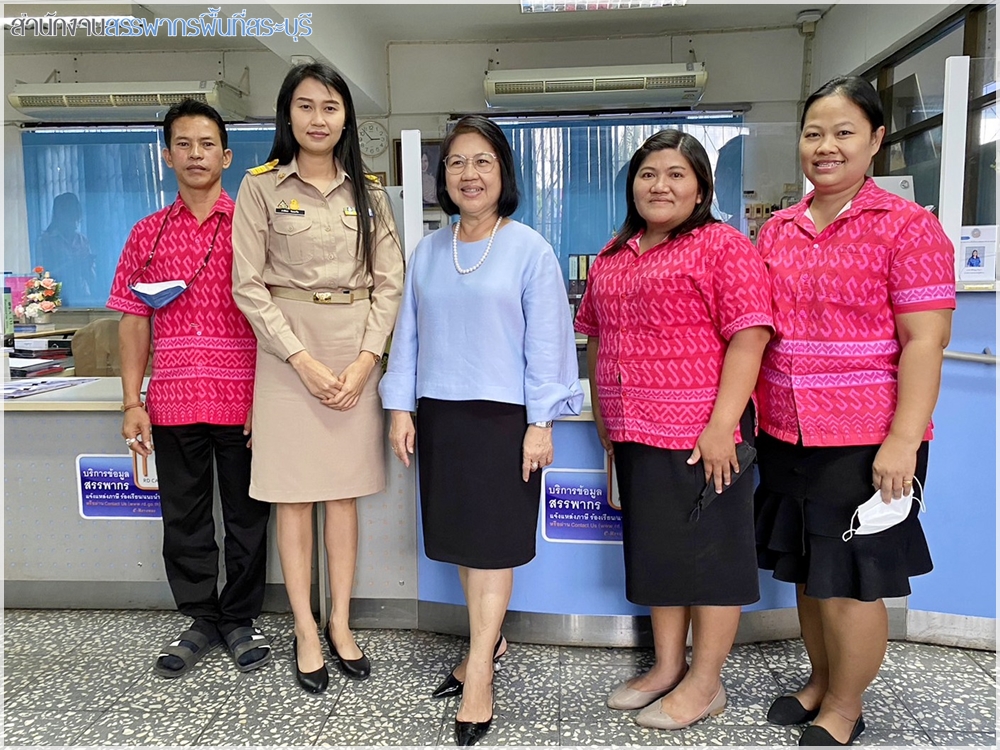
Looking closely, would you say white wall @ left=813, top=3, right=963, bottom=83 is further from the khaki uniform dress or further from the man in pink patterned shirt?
the man in pink patterned shirt

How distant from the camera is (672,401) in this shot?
1.54m

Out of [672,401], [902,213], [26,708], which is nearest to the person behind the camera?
[902,213]

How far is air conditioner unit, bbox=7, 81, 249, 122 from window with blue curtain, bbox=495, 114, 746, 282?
6.85 feet

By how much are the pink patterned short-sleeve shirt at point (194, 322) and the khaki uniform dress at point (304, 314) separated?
125 millimetres

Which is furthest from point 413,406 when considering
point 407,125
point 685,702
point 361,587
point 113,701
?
point 407,125

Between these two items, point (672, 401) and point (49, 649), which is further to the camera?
point (49, 649)

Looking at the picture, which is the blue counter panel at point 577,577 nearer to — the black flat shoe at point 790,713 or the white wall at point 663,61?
the black flat shoe at point 790,713

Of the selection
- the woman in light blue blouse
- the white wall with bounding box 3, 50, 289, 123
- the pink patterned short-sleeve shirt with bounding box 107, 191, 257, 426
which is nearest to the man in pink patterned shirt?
the pink patterned short-sleeve shirt with bounding box 107, 191, 257, 426

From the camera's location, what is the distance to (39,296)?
5.32 m

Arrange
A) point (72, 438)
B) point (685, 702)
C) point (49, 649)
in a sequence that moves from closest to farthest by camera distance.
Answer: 1. point (685, 702)
2. point (49, 649)
3. point (72, 438)

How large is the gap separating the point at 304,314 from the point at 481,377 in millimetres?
512

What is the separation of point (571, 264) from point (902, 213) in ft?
13.3

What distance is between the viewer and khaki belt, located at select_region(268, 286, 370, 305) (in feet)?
5.78

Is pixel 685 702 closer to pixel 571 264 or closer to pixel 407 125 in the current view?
pixel 571 264
